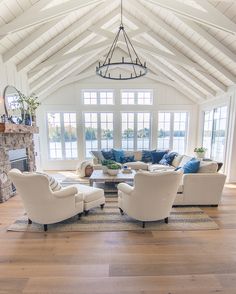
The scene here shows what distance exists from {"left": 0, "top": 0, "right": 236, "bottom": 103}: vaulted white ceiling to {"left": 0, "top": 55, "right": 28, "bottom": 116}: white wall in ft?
0.50

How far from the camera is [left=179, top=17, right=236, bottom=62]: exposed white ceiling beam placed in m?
3.65

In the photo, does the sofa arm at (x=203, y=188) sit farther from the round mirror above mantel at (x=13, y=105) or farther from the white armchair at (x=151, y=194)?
the round mirror above mantel at (x=13, y=105)

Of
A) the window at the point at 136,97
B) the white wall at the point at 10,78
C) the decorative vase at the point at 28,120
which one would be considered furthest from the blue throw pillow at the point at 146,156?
the white wall at the point at 10,78

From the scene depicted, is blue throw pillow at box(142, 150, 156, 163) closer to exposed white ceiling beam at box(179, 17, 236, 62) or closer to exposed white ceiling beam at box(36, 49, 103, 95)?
exposed white ceiling beam at box(179, 17, 236, 62)

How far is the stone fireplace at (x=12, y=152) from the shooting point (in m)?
3.82

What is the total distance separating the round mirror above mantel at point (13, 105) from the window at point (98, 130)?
2.68 metres

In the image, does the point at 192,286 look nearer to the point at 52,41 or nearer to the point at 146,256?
the point at 146,256

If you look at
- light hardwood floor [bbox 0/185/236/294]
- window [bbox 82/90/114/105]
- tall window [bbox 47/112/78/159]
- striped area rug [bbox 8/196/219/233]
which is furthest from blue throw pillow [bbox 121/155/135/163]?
light hardwood floor [bbox 0/185/236/294]

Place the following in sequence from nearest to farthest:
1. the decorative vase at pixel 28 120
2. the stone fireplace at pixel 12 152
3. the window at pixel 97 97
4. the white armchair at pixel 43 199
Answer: the white armchair at pixel 43 199, the stone fireplace at pixel 12 152, the decorative vase at pixel 28 120, the window at pixel 97 97

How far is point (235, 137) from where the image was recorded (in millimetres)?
4953

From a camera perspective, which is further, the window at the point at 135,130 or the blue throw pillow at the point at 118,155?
the window at the point at 135,130

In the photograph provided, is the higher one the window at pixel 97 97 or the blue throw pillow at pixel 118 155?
Answer: the window at pixel 97 97

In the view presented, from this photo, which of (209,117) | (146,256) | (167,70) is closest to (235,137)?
(209,117)

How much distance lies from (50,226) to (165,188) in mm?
1891
